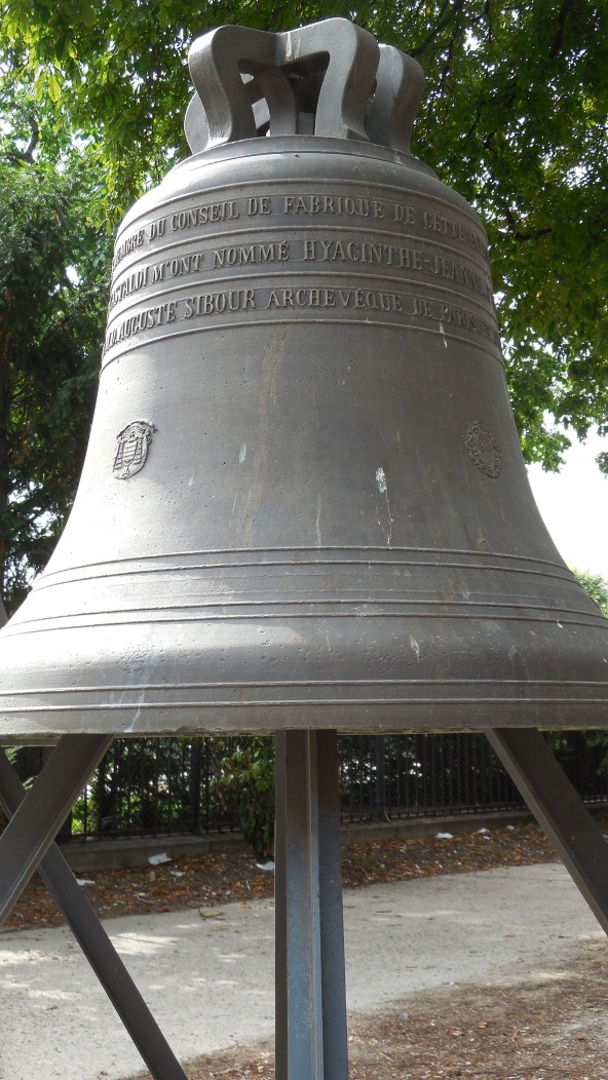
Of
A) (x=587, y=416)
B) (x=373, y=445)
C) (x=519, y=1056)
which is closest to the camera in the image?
(x=373, y=445)

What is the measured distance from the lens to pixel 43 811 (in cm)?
209

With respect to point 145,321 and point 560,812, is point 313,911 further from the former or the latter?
point 145,321

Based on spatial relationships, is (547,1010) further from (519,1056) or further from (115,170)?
(115,170)

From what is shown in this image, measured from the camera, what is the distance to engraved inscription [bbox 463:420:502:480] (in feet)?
6.81

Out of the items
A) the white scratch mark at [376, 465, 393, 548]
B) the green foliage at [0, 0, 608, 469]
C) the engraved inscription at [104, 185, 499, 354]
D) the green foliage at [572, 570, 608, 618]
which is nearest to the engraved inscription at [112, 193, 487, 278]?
the engraved inscription at [104, 185, 499, 354]

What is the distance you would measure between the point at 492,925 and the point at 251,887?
2.05 meters

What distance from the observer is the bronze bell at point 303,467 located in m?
1.64

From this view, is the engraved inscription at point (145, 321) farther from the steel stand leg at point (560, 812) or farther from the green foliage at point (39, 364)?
the green foliage at point (39, 364)

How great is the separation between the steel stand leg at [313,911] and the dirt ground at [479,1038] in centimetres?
256

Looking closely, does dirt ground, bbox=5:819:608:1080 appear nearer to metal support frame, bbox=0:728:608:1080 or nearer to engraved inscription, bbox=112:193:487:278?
metal support frame, bbox=0:728:608:1080

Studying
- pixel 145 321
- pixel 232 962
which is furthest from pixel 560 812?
pixel 232 962

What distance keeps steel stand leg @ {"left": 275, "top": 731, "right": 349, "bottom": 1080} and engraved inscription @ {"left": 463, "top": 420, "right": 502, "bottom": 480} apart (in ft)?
2.21

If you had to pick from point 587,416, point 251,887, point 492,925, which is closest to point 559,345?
point 587,416

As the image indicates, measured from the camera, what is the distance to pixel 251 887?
27.9ft
